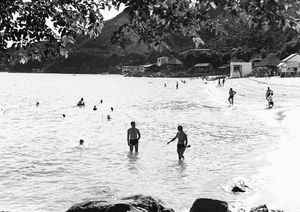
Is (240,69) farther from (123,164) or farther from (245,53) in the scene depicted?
(123,164)

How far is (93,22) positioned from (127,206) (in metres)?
4.06

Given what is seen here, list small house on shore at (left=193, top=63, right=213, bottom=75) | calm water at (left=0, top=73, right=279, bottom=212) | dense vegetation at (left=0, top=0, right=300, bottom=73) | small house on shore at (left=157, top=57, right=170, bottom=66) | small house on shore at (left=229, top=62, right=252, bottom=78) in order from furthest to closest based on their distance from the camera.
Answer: small house on shore at (left=157, top=57, right=170, bottom=66), small house on shore at (left=193, top=63, right=213, bottom=75), small house on shore at (left=229, top=62, right=252, bottom=78), calm water at (left=0, top=73, right=279, bottom=212), dense vegetation at (left=0, top=0, right=300, bottom=73)

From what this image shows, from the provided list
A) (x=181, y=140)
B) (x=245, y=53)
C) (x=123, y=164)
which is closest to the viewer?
(x=181, y=140)

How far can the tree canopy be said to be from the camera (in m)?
4.81

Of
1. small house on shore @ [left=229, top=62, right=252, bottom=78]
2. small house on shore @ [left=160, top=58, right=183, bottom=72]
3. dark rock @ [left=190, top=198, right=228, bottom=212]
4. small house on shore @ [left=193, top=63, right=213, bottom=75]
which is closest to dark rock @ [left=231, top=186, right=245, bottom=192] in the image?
dark rock @ [left=190, top=198, right=228, bottom=212]

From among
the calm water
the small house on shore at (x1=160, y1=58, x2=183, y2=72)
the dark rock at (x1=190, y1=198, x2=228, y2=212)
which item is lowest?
the calm water

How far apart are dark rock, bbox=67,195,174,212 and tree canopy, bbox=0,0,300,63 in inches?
143

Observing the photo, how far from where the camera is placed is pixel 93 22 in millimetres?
6227

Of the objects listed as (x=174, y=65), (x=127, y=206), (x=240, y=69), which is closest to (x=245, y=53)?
(x=240, y=69)

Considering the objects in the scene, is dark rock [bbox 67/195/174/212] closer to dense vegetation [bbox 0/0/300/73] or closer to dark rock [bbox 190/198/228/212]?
dark rock [bbox 190/198/228/212]

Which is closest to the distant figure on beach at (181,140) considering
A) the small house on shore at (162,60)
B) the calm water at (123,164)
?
the calm water at (123,164)

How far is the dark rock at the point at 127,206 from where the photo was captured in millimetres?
7832

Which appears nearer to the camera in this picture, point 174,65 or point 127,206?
point 127,206

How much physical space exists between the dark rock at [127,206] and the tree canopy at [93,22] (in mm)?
3640
